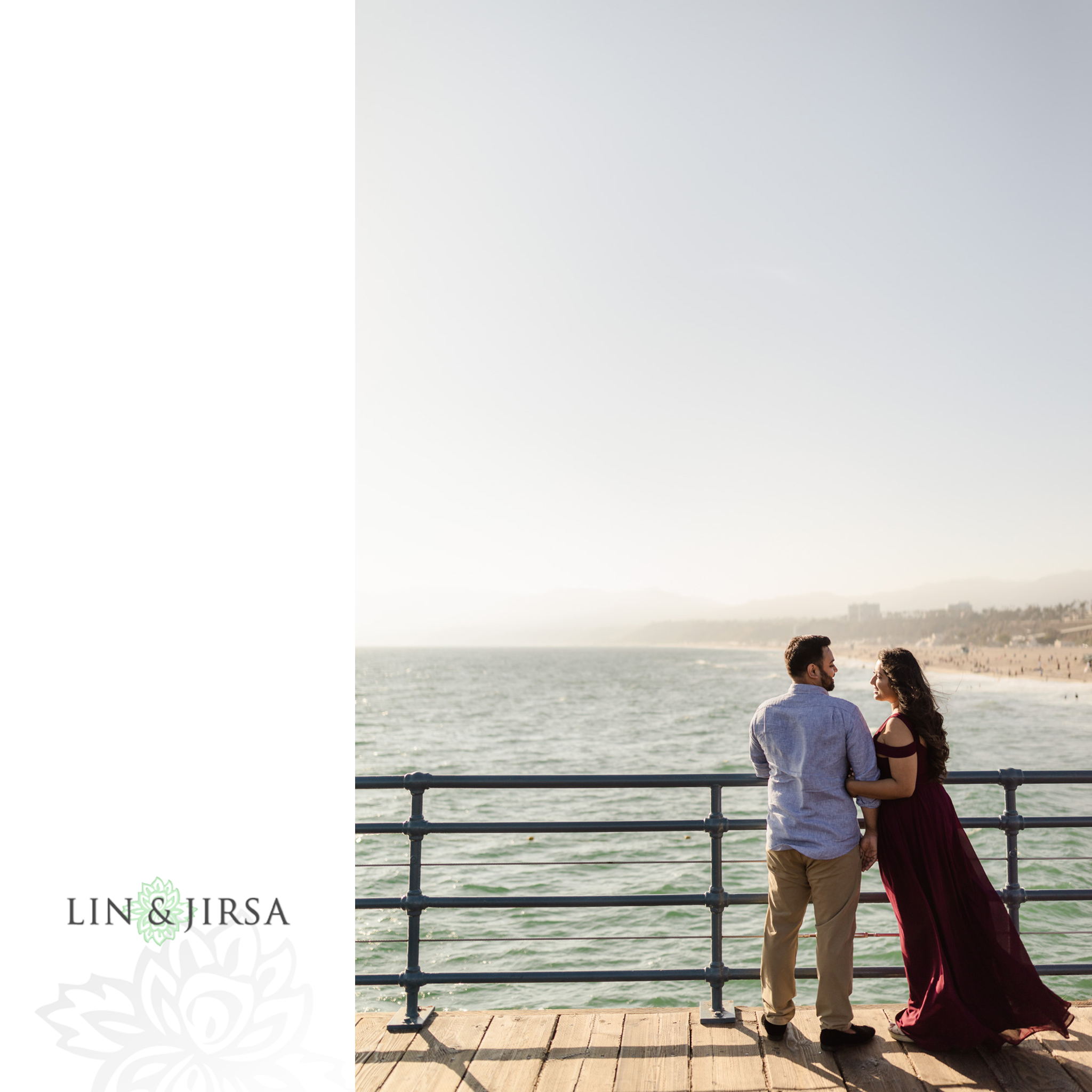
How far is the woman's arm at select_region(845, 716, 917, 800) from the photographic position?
3701 mm

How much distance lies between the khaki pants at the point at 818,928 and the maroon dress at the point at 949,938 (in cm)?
22

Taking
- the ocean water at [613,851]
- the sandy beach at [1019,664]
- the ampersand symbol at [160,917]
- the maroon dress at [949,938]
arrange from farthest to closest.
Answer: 1. the sandy beach at [1019,664]
2. the ocean water at [613,851]
3. the maroon dress at [949,938]
4. the ampersand symbol at [160,917]

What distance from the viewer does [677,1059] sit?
3664 millimetres

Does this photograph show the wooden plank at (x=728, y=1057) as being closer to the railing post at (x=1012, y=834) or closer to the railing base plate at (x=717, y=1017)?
the railing base plate at (x=717, y=1017)

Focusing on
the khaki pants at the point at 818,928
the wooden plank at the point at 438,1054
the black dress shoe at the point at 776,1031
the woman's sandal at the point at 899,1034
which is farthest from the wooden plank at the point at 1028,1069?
the wooden plank at the point at 438,1054

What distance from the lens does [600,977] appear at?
4039mm

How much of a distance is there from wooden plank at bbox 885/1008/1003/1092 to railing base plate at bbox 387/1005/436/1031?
219 cm

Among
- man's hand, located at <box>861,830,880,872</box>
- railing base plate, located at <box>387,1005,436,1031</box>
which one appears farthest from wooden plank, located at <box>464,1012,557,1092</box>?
man's hand, located at <box>861,830,880,872</box>

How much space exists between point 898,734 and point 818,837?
58 cm

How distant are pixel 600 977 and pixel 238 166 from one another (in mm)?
4050

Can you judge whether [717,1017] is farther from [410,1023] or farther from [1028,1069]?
[410,1023]

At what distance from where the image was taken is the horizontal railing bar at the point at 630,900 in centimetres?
393

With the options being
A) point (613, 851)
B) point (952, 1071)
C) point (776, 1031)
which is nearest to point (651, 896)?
point (776, 1031)

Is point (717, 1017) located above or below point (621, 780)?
below
